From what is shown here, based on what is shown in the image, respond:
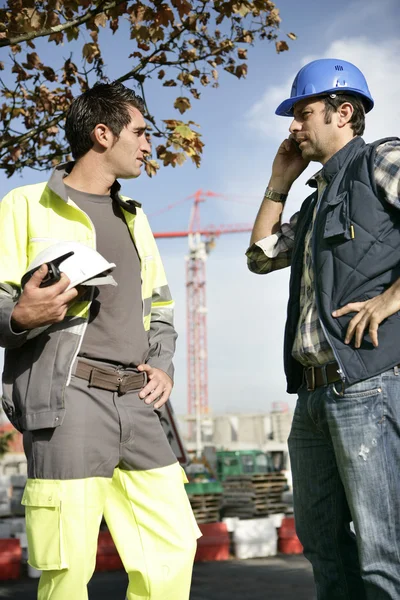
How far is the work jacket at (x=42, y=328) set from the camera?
2.93 meters

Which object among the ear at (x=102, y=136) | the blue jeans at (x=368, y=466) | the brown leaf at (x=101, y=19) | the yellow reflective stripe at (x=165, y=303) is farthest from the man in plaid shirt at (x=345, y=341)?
the brown leaf at (x=101, y=19)

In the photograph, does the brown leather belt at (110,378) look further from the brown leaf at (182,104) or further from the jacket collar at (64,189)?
the brown leaf at (182,104)

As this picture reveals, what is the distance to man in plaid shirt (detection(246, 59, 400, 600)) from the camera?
9.82 ft

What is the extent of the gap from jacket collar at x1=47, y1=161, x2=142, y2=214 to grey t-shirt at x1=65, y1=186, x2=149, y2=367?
0.04 meters

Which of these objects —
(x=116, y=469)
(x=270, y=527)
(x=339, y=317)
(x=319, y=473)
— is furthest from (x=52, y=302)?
(x=270, y=527)

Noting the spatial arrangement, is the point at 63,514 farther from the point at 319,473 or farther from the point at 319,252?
the point at 319,252

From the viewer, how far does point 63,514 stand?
9.34 feet

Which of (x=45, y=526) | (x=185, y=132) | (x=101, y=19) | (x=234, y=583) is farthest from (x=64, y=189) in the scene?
(x=234, y=583)

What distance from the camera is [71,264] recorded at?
2.86 metres

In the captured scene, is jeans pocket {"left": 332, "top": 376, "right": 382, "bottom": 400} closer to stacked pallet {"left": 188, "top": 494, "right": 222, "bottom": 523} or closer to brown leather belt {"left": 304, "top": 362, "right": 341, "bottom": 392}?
brown leather belt {"left": 304, "top": 362, "right": 341, "bottom": 392}

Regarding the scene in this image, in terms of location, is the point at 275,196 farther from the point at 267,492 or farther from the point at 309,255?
the point at 267,492

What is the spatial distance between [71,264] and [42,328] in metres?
0.29

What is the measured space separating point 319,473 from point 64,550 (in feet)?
3.64

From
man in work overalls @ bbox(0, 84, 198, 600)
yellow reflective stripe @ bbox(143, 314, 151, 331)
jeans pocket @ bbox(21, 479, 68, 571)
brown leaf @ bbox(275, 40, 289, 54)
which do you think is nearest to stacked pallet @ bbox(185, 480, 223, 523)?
brown leaf @ bbox(275, 40, 289, 54)
